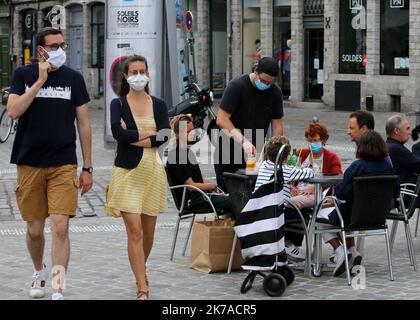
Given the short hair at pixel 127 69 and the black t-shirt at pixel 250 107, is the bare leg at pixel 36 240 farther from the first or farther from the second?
the black t-shirt at pixel 250 107

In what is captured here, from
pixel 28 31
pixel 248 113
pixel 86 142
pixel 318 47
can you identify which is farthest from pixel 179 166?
pixel 28 31

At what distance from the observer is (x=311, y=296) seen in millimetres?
7957

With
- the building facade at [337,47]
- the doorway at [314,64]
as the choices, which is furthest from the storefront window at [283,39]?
the doorway at [314,64]

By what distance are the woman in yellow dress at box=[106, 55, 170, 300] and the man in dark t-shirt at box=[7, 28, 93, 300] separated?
0.32m

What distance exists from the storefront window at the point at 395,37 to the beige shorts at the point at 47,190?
22447 millimetres

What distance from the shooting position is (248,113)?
9500 mm

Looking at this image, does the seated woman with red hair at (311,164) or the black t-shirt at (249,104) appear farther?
the black t-shirt at (249,104)

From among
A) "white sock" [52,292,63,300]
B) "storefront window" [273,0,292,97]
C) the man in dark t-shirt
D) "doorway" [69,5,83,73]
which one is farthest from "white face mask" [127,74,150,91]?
"doorway" [69,5,83,73]

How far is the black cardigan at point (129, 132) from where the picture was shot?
7746 millimetres

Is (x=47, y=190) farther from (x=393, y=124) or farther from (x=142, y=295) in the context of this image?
(x=393, y=124)

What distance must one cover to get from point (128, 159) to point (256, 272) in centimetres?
126

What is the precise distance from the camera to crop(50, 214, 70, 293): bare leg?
7547mm

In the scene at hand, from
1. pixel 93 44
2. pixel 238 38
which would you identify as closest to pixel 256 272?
pixel 238 38

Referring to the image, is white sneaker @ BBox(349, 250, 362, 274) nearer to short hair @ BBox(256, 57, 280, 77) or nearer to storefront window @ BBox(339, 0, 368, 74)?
short hair @ BBox(256, 57, 280, 77)
